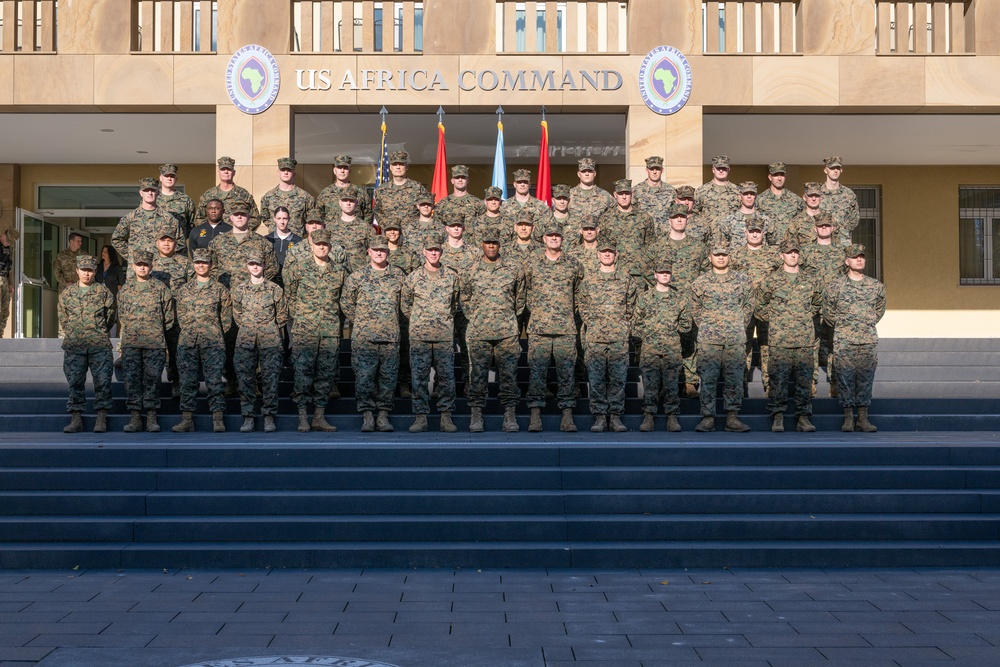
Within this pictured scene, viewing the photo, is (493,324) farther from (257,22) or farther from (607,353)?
(257,22)

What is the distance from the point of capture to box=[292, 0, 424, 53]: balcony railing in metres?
15.9

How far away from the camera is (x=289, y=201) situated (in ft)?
40.6

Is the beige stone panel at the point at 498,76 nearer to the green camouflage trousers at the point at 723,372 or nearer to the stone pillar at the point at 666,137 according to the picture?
the stone pillar at the point at 666,137

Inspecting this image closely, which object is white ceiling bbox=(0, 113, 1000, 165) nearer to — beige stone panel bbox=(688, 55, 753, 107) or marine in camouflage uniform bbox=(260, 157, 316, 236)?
beige stone panel bbox=(688, 55, 753, 107)

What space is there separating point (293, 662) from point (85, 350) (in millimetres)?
6206

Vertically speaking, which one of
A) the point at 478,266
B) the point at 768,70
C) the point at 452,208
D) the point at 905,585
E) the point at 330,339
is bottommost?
the point at 905,585

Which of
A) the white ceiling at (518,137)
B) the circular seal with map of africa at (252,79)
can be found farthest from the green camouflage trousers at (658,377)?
the circular seal with map of africa at (252,79)

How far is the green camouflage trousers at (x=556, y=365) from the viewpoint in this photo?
1037 centimetres

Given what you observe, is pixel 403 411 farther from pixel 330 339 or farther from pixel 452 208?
pixel 452 208

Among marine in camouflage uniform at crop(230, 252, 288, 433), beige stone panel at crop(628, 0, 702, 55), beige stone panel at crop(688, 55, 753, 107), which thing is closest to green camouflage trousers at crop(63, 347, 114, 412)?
marine in camouflage uniform at crop(230, 252, 288, 433)

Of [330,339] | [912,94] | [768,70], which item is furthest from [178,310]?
[912,94]

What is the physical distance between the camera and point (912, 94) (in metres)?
15.9

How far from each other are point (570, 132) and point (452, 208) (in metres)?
5.07

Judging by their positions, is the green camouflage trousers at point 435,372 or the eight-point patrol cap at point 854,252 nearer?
the green camouflage trousers at point 435,372
